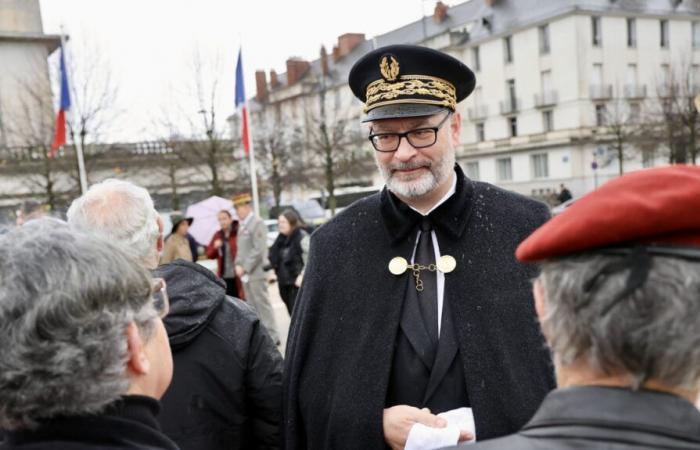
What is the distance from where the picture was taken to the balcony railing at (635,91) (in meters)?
46.8

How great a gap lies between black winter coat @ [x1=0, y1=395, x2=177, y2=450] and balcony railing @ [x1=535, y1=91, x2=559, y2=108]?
4746cm

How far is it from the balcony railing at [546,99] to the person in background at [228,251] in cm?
4118

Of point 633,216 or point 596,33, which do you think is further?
point 596,33

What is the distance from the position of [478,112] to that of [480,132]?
5.32ft

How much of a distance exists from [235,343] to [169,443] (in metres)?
0.95

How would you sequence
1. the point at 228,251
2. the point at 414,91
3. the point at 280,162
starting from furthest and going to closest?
the point at 280,162 < the point at 228,251 < the point at 414,91

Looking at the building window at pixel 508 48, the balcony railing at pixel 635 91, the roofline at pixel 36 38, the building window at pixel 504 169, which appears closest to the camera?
the roofline at pixel 36 38

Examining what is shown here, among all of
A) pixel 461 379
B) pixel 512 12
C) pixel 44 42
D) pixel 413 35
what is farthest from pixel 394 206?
pixel 413 35

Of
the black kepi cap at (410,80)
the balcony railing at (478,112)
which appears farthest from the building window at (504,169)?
the black kepi cap at (410,80)

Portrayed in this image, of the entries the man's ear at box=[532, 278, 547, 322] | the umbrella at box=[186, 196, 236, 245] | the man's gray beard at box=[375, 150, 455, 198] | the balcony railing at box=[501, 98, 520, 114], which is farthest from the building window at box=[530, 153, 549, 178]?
the man's ear at box=[532, 278, 547, 322]

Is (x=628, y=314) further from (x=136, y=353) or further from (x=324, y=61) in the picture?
(x=324, y=61)

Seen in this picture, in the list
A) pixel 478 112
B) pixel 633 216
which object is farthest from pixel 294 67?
pixel 633 216

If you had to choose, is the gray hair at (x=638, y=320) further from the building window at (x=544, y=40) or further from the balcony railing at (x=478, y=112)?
the balcony railing at (x=478, y=112)

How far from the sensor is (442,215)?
8.28ft
